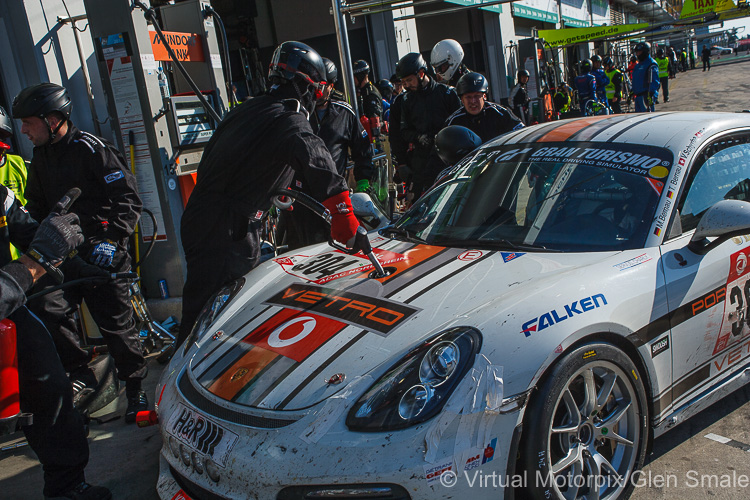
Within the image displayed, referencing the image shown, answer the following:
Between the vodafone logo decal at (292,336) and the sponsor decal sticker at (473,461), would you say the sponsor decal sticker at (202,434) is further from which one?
the sponsor decal sticker at (473,461)

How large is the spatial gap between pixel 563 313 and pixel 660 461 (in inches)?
39.9

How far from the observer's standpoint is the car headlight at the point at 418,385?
190cm

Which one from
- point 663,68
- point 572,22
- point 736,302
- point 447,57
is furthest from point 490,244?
point 572,22

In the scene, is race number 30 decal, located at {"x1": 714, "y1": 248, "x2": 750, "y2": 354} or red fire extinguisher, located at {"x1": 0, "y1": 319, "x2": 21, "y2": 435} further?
race number 30 decal, located at {"x1": 714, "y1": 248, "x2": 750, "y2": 354}

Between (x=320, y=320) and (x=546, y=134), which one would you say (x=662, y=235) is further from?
(x=320, y=320)

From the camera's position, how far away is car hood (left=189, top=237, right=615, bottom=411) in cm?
213

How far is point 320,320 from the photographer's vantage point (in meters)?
2.42

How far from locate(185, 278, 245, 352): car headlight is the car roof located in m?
1.63

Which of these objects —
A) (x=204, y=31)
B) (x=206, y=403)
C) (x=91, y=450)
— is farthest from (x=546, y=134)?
(x=204, y=31)

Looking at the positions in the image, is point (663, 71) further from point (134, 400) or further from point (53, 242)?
point (53, 242)

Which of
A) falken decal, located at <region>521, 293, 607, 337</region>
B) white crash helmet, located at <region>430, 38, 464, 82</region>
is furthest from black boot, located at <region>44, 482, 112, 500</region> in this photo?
white crash helmet, located at <region>430, 38, 464, 82</region>

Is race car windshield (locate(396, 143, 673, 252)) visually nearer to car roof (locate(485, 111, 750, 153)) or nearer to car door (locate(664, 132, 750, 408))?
car roof (locate(485, 111, 750, 153))

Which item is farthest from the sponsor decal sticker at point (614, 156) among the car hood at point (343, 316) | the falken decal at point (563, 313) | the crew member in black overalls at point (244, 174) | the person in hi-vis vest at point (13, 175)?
the person in hi-vis vest at point (13, 175)

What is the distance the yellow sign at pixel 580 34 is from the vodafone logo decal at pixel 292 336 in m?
18.5
